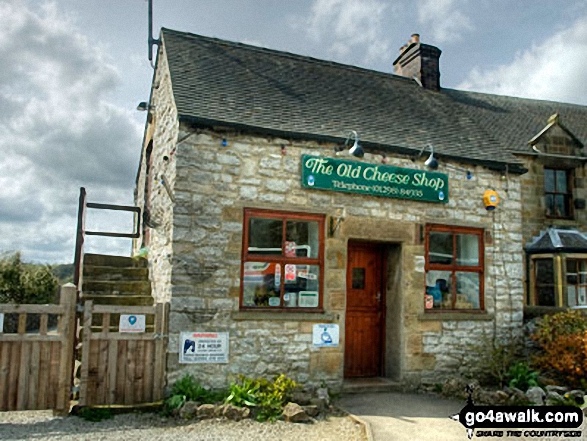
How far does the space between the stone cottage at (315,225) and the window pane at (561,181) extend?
440cm

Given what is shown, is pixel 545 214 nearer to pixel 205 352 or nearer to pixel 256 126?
pixel 256 126

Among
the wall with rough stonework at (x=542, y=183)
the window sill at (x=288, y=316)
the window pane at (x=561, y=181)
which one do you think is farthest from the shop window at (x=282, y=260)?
the window pane at (x=561, y=181)

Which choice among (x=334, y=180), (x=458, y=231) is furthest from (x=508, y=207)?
(x=334, y=180)

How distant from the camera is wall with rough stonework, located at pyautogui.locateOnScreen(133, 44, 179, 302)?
745cm

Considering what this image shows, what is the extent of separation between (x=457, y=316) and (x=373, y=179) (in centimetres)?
279

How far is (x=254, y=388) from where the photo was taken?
6.77 metres

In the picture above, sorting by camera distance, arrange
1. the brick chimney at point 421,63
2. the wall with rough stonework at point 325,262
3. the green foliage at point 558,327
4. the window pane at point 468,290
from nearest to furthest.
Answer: the wall with rough stonework at point 325,262 → the green foliage at point 558,327 → the window pane at point 468,290 → the brick chimney at point 421,63

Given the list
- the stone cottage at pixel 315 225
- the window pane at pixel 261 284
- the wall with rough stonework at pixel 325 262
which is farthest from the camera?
the window pane at pixel 261 284

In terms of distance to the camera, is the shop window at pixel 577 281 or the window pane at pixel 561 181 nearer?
the shop window at pixel 577 281

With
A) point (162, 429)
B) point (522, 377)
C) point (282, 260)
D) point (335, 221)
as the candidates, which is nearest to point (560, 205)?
point (522, 377)

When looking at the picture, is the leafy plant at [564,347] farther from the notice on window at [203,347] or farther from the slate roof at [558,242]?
the notice on window at [203,347]

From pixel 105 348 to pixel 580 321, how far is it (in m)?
7.70

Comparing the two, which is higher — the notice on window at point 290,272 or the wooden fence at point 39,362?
the notice on window at point 290,272

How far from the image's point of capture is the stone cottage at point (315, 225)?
23.6ft
